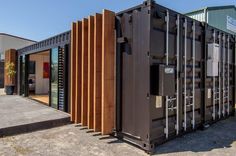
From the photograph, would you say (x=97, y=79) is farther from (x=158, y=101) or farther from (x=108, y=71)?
(x=158, y=101)

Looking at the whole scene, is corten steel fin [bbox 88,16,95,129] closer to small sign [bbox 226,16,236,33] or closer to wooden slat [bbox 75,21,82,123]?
wooden slat [bbox 75,21,82,123]

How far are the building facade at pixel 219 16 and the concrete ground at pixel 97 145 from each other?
7.17m

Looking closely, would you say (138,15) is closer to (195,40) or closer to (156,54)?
(156,54)

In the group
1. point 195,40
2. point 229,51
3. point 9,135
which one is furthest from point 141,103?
point 229,51

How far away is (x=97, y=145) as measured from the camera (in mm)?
4773

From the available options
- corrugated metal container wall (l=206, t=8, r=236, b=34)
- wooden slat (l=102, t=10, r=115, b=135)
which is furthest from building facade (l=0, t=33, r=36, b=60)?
wooden slat (l=102, t=10, r=115, b=135)

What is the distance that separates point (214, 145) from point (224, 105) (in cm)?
290

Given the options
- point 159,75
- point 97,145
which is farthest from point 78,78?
point 159,75

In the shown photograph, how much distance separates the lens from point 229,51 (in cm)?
741

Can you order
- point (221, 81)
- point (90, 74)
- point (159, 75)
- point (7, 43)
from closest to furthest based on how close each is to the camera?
point (159, 75)
point (90, 74)
point (221, 81)
point (7, 43)

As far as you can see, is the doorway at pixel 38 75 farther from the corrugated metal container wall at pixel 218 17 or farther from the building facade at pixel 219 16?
the corrugated metal container wall at pixel 218 17

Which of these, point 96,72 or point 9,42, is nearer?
point 96,72

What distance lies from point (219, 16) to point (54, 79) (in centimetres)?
934

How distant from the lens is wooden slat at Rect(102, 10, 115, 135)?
16.9 feet
